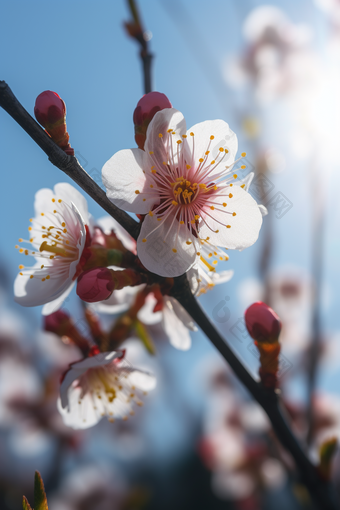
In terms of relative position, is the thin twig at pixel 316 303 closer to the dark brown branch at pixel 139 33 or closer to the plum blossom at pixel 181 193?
the plum blossom at pixel 181 193

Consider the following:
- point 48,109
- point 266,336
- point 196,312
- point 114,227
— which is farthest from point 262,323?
point 48,109

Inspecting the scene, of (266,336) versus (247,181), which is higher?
(247,181)

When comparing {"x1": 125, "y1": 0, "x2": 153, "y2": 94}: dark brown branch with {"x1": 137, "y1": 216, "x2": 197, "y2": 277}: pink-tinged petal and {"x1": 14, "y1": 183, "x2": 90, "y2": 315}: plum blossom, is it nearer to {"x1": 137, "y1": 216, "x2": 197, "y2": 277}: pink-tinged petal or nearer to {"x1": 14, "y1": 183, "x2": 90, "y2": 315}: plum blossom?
{"x1": 14, "y1": 183, "x2": 90, "y2": 315}: plum blossom

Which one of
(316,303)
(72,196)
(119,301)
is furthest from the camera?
(316,303)

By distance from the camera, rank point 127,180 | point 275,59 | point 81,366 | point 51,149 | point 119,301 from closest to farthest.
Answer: point 51,149 < point 127,180 < point 81,366 < point 119,301 < point 275,59

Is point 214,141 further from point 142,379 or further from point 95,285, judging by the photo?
point 142,379

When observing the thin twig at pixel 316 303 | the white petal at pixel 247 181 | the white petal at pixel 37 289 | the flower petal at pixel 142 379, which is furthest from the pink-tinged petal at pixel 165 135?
the thin twig at pixel 316 303

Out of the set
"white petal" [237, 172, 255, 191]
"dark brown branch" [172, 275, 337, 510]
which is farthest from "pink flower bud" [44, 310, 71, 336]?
"white petal" [237, 172, 255, 191]
